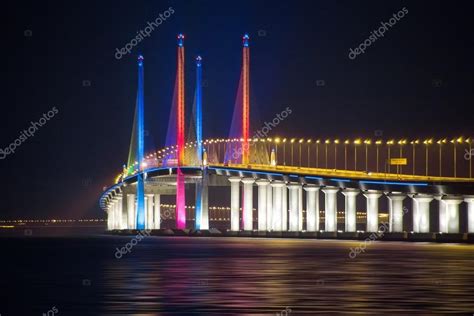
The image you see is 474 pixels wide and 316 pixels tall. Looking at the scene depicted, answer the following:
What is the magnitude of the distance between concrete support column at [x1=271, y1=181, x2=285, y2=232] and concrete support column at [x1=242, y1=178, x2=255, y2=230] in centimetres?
272

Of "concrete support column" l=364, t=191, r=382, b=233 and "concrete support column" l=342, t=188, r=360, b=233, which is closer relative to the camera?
"concrete support column" l=364, t=191, r=382, b=233

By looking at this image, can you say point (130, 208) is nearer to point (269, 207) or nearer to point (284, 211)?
point (269, 207)

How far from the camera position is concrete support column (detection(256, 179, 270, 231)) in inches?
5630

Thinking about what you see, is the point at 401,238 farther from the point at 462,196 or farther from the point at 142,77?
the point at 142,77

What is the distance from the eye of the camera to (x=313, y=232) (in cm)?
13375

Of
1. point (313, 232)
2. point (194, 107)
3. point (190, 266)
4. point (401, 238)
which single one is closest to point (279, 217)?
point (313, 232)

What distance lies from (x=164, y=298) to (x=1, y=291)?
6.28m

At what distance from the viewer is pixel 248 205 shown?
143750 mm

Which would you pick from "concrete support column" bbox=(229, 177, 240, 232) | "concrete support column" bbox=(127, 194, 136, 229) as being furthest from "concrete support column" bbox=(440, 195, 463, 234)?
"concrete support column" bbox=(127, 194, 136, 229)

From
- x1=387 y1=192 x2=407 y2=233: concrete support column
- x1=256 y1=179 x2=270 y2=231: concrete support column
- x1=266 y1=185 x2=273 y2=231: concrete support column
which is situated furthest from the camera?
x1=256 y1=179 x2=270 y2=231: concrete support column

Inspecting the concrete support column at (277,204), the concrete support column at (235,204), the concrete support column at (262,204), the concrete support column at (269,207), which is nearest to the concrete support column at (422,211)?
the concrete support column at (277,204)

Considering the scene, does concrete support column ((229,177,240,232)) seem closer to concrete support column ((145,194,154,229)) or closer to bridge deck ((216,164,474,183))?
bridge deck ((216,164,474,183))

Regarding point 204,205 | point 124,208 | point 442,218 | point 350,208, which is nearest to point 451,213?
point 442,218

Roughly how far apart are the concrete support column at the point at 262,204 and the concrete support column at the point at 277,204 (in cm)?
109
